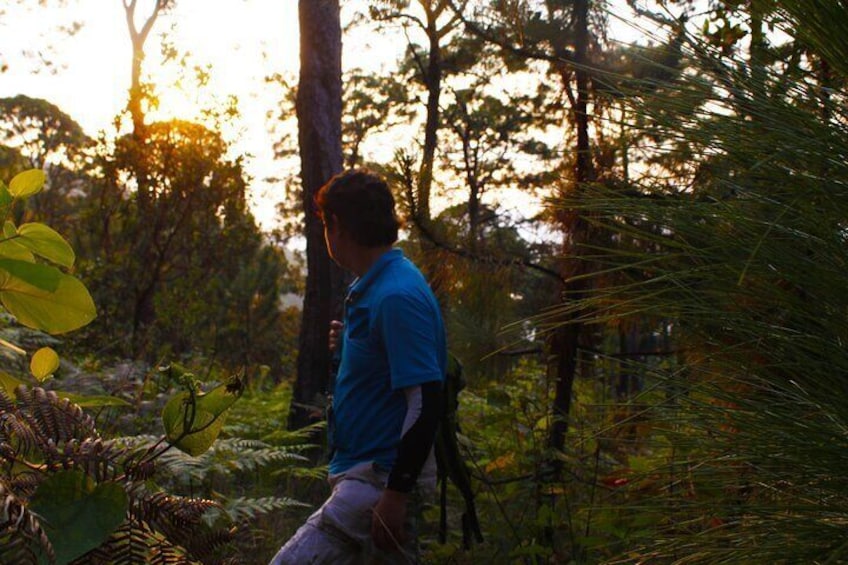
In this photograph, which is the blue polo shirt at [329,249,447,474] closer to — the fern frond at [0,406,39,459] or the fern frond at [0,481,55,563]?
the fern frond at [0,406,39,459]

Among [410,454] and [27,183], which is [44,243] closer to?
[27,183]

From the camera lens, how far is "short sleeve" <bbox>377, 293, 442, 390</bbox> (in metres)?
2.84

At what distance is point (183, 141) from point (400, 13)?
848cm

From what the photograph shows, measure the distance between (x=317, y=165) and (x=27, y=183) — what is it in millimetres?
6886

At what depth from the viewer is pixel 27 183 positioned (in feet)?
3.11

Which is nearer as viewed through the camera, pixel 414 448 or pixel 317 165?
pixel 414 448

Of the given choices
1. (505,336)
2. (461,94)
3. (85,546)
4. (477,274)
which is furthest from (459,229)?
(461,94)

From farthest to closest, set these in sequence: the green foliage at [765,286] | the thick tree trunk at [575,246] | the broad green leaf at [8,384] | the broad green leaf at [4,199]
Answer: the thick tree trunk at [575,246] < the green foliage at [765,286] < the broad green leaf at [8,384] < the broad green leaf at [4,199]

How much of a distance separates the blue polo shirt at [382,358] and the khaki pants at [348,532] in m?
0.07

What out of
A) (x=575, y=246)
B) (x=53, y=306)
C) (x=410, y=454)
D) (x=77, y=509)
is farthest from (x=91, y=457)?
(x=575, y=246)

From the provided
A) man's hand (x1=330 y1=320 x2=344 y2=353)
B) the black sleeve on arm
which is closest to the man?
the black sleeve on arm

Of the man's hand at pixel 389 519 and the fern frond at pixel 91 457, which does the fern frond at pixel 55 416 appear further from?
the man's hand at pixel 389 519

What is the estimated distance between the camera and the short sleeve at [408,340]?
2.84m

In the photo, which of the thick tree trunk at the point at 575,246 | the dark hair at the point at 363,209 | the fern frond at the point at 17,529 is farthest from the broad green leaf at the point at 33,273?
the thick tree trunk at the point at 575,246
